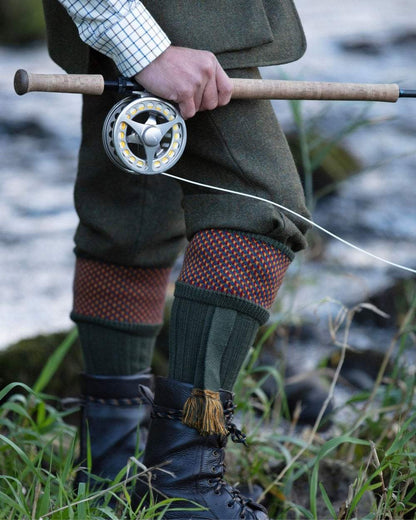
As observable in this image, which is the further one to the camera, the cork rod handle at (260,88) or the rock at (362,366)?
the rock at (362,366)

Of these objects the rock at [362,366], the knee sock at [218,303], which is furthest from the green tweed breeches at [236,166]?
the rock at [362,366]

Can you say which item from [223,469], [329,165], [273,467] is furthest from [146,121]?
[329,165]

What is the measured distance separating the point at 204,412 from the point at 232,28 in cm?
75

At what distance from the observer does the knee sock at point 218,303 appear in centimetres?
167

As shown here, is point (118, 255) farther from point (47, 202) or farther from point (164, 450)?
point (47, 202)

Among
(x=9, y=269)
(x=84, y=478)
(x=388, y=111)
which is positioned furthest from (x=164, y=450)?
(x=388, y=111)

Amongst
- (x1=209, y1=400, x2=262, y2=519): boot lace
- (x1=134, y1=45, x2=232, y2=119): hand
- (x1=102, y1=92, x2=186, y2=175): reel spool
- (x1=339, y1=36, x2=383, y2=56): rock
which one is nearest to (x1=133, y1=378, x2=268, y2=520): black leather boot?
(x1=209, y1=400, x2=262, y2=519): boot lace

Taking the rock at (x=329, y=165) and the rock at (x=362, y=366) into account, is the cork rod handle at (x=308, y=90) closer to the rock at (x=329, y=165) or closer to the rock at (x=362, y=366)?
the rock at (x=362, y=366)

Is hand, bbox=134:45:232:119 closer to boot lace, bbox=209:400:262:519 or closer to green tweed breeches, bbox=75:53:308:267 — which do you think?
green tweed breeches, bbox=75:53:308:267

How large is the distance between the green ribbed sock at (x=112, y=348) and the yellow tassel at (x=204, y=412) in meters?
0.50

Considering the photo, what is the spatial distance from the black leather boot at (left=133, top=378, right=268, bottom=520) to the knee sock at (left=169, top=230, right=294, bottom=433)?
0.11ft

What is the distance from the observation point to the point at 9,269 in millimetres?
3719

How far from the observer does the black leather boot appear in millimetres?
1708

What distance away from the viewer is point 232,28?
1.70 metres
